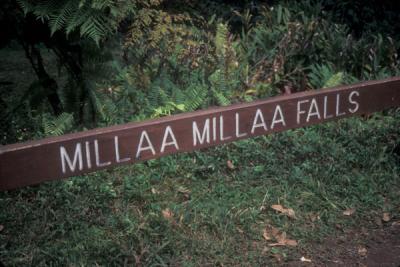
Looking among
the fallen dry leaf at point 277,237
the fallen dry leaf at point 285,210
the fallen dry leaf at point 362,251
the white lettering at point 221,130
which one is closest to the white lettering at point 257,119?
the white lettering at point 221,130

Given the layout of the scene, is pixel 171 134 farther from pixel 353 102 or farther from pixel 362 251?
pixel 362 251

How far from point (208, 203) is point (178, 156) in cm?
82

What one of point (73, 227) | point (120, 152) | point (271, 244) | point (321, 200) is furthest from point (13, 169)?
point (321, 200)

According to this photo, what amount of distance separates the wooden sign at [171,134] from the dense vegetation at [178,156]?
1016 mm

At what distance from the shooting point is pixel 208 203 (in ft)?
13.6

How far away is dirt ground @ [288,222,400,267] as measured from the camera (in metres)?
3.70

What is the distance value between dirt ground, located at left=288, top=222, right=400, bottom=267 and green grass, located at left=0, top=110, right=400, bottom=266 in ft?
0.30

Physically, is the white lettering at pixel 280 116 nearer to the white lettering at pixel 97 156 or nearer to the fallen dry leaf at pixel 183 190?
the white lettering at pixel 97 156

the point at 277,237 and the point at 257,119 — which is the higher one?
the point at 257,119

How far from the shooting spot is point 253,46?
6.91m

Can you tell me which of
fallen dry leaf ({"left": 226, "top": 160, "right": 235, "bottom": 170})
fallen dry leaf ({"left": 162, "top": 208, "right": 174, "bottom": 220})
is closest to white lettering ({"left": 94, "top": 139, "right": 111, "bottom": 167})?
fallen dry leaf ({"left": 162, "top": 208, "right": 174, "bottom": 220})

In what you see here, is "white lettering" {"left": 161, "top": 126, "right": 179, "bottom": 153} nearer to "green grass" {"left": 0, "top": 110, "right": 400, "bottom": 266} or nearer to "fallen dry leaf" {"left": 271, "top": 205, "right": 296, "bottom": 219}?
"green grass" {"left": 0, "top": 110, "right": 400, "bottom": 266}

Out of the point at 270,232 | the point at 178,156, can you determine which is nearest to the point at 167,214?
the point at 270,232

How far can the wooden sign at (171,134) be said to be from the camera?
95.2 inches
